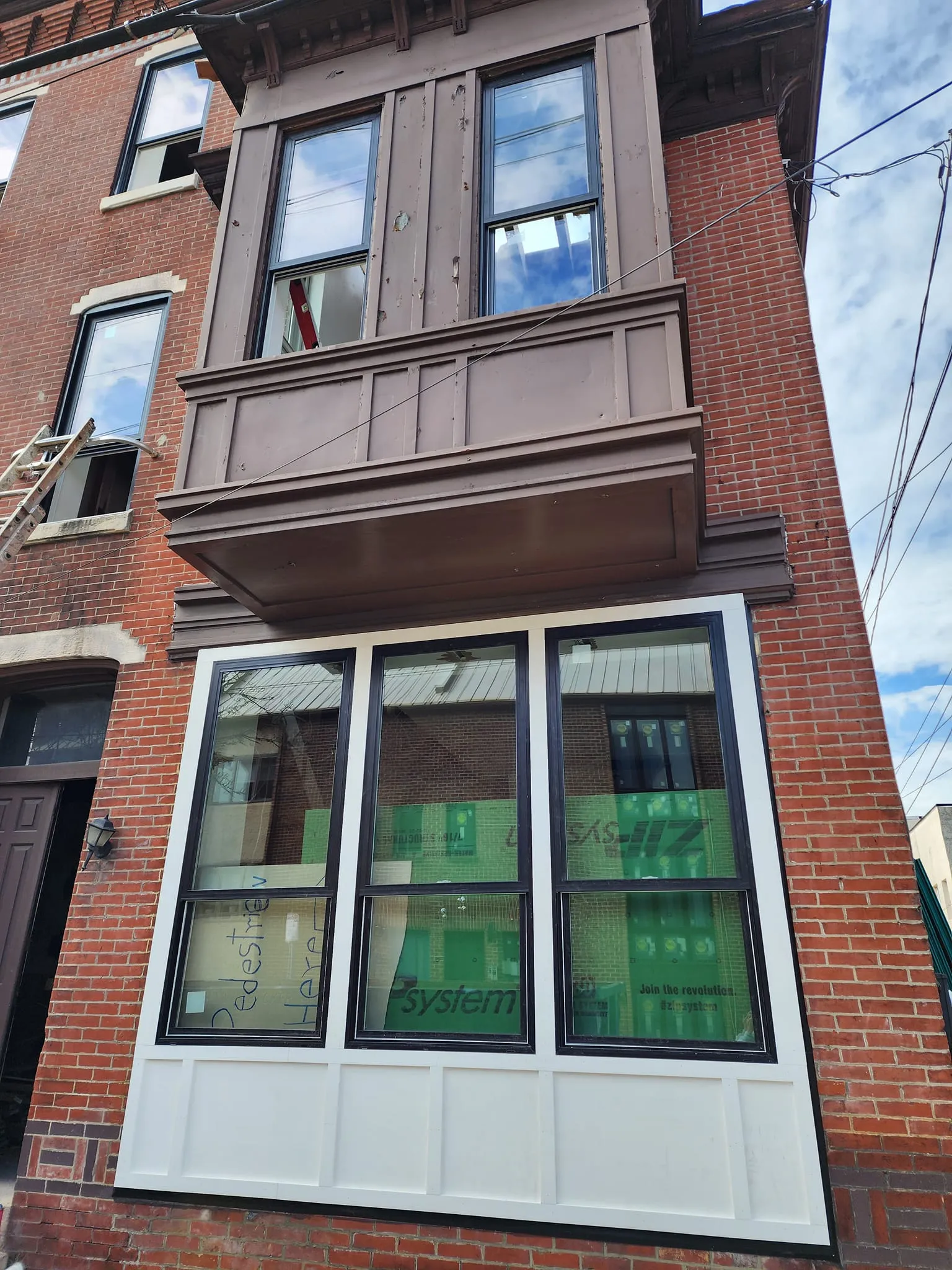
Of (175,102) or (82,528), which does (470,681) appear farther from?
(175,102)

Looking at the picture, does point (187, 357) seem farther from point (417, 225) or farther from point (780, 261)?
point (780, 261)

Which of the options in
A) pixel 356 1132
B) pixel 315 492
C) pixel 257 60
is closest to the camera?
pixel 356 1132

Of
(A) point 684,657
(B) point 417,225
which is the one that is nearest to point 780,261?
(B) point 417,225

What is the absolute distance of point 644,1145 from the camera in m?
4.12

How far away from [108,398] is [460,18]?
4.51 m

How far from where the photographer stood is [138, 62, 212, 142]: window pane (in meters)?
9.06

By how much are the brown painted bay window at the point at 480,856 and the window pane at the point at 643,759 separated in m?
0.01

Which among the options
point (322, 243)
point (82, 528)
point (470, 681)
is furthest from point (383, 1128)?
point (322, 243)

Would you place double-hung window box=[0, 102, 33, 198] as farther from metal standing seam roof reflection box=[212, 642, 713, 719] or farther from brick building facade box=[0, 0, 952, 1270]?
metal standing seam roof reflection box=[212, 642, 713, 719]

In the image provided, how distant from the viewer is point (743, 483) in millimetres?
5379

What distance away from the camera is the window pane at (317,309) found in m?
6.08

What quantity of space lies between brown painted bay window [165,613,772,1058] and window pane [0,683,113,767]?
64.7 inches

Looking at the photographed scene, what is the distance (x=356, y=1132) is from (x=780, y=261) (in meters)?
6.45

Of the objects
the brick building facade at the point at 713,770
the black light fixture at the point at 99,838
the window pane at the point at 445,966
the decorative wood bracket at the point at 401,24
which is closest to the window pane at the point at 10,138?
the brick building facade at the point at 713,770
